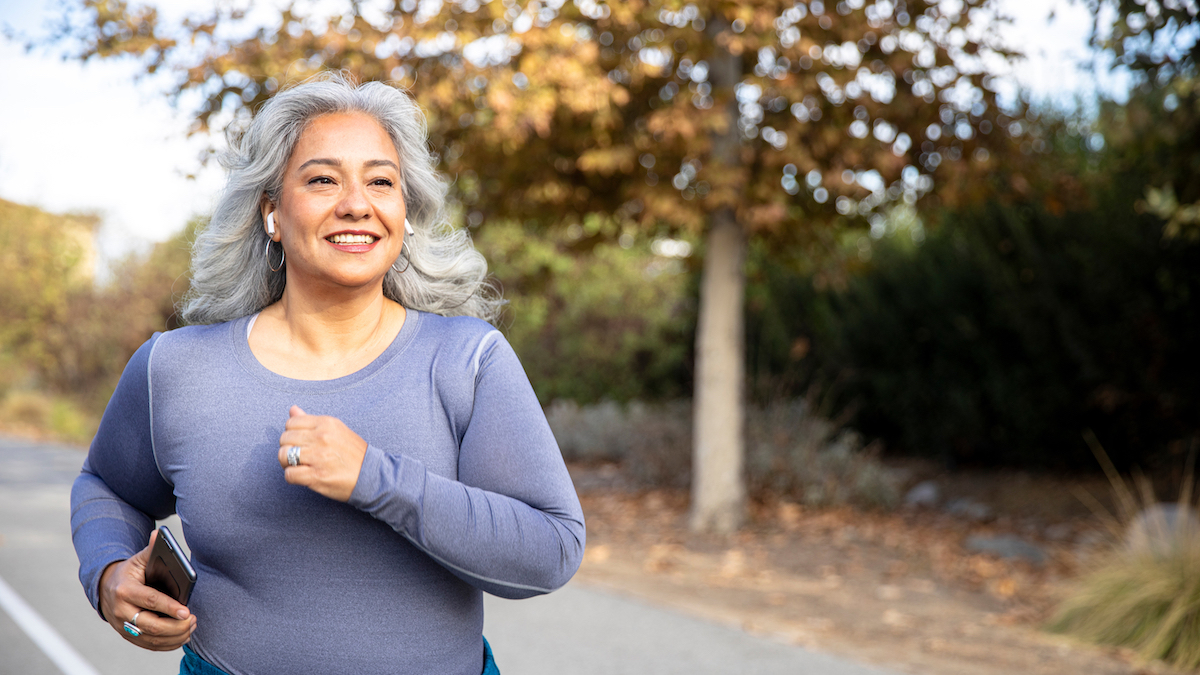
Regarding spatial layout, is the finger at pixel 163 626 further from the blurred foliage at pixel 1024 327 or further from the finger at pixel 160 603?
the blurred foliage at pixel 1024 327

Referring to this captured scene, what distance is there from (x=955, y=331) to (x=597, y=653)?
810 centimetres

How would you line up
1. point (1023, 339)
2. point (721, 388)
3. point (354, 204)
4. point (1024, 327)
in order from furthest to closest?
point (1023, 339) → point (1024, 327) → point (721, 388) → point (354, 204)

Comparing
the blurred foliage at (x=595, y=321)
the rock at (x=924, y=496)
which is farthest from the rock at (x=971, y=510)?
the blurred foliage at (x=595, y=321)

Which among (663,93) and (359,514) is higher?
(663,93)

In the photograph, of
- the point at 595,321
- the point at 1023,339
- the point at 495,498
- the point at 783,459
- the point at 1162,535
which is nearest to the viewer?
the point at 495,498

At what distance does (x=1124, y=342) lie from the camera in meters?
9.62

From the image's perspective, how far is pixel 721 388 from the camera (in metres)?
8.99

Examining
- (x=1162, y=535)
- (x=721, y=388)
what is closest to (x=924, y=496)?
(x=721, y=388)

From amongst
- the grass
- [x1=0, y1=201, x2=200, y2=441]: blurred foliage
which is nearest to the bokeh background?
the grass

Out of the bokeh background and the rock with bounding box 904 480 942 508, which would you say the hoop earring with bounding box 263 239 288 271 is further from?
the rock with bounding box 904 480 942 508

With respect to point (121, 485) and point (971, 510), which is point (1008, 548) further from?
point (121, 485)

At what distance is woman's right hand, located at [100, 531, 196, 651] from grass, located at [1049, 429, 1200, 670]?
17.0ft

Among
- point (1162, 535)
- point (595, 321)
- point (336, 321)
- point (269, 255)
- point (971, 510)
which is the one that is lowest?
point (971, 510)

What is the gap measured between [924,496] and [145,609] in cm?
1102
